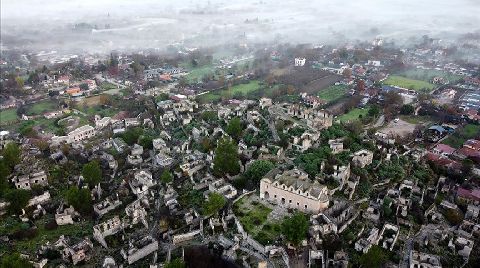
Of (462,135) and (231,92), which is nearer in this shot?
(462,135)

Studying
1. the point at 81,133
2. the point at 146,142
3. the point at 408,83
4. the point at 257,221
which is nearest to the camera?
the point at 257,221

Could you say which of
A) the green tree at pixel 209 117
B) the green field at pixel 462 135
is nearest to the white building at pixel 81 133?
the green tree at pixel 209 117

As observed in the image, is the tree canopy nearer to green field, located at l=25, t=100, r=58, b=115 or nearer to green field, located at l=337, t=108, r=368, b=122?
green field, located at l=337, t=108, r=368, b=122

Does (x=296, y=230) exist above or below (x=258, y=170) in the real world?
above

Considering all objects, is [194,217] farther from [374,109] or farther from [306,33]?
[306,33]

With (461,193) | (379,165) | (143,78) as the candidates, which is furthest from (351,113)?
(143,78)

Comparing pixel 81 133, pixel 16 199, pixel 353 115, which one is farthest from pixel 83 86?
pixel 353 115

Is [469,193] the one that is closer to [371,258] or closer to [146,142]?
[371,258]
